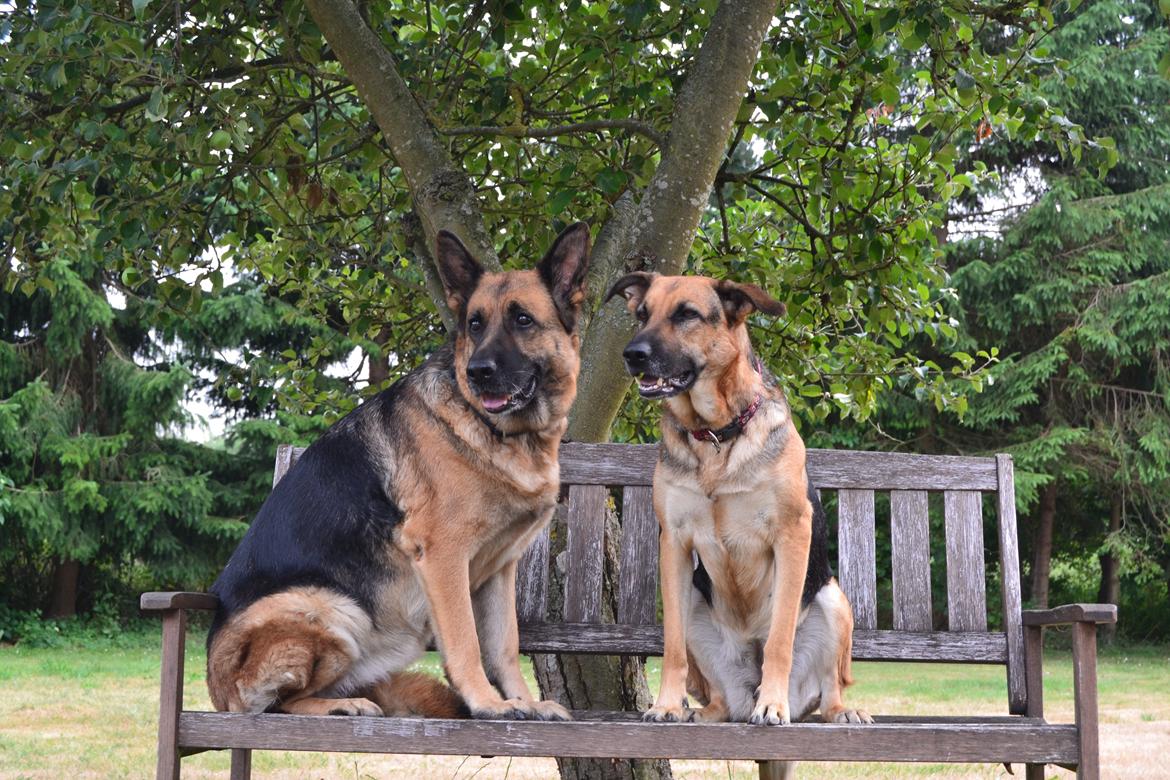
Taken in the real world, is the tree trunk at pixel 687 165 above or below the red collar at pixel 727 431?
above

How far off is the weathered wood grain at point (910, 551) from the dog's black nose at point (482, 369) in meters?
1.79

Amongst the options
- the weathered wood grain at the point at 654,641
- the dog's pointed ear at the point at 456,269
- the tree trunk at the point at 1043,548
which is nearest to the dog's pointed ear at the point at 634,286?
the dog's pointed ear at the point at 456,269

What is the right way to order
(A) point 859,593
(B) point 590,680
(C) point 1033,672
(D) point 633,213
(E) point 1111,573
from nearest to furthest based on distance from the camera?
1. (C) point 1033,672
2. (A) point 859,593
3. (B) point 590,680
4. (D) point 633,213
5. (E) point 1111,573

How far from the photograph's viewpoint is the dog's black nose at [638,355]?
11.5 feet

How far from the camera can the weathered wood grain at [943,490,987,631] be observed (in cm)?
438

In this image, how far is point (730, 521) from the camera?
367cm

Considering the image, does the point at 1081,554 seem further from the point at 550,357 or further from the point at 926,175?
the point at 550,357

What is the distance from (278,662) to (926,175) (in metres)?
3.47

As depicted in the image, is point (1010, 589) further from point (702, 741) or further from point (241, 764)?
point (241, 764)

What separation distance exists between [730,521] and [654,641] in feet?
2.65

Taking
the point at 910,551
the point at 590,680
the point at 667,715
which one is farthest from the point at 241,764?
the point at 910,551

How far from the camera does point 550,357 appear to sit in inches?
148

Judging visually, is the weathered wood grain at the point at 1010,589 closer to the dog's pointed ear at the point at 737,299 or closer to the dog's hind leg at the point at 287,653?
the dog's pointed ear at the point at 737,299

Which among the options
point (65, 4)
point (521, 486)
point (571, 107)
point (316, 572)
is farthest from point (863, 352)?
point (65, 4)
